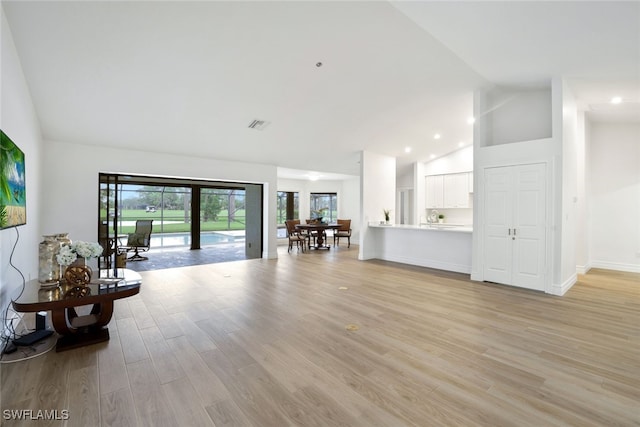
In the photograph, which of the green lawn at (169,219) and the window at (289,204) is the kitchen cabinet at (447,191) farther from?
the green lawn at (169,219)

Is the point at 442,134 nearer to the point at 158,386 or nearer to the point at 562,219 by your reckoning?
the point at 562,219

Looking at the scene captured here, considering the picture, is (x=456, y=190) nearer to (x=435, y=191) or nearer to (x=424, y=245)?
(x=435, y=191)

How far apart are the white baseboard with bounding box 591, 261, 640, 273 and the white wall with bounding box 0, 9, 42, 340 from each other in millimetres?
9389

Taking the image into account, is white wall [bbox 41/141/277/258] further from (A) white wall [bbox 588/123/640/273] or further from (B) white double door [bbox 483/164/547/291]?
(A) white wall [bbox 588/123/640/273]

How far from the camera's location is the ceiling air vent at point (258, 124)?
5.40m

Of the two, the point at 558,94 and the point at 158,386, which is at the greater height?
the point at 558,94

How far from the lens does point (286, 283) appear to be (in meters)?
5.05

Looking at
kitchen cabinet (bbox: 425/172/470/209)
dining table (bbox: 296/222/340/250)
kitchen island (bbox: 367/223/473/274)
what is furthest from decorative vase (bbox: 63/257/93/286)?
kitchen cabinet (bbox: 425/172/470/209)

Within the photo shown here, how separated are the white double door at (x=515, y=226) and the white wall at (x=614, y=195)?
301 cm

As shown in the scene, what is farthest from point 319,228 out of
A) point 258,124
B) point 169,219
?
point 169,219

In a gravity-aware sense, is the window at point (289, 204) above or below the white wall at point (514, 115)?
below

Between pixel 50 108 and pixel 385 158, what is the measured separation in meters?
6.80

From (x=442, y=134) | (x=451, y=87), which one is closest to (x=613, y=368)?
(x=451, y=87)
